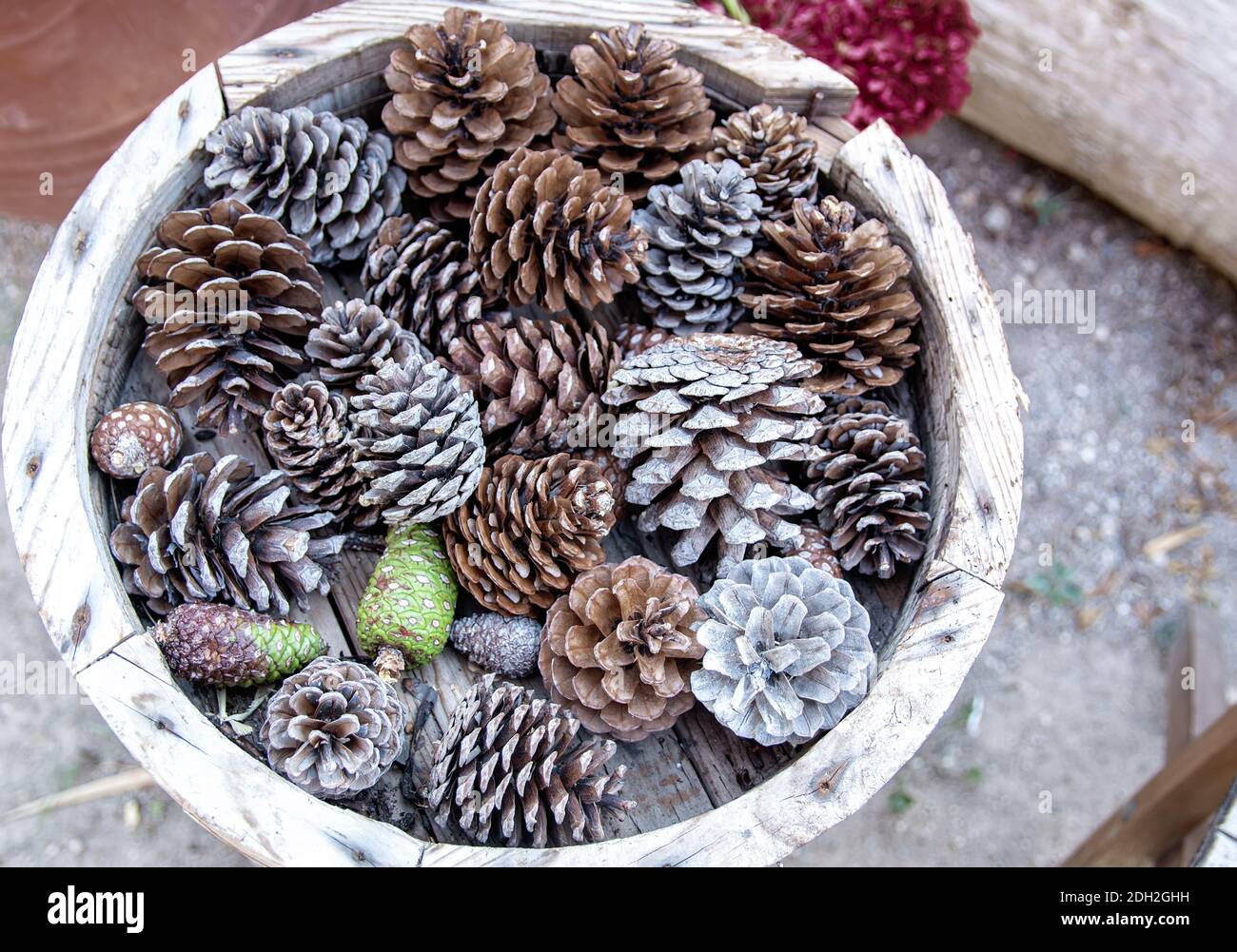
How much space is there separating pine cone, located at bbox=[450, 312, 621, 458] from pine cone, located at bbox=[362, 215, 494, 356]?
30 mm

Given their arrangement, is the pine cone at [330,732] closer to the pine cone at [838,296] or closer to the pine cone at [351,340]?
the pine cone at [351,340]

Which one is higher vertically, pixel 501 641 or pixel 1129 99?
pixel 1129 99

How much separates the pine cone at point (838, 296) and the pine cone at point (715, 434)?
70 mm

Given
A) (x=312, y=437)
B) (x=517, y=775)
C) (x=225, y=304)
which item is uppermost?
(x=225, y=304)

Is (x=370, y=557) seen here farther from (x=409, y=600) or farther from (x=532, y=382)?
(x=532, y=382)

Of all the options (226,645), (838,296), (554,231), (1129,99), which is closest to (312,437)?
(226,645)

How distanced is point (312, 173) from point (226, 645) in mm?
Answer: 523

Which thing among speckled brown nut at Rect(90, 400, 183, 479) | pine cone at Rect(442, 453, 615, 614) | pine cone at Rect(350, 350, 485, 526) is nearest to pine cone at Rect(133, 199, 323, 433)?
speckled brown nut at Rect(90, 400, 183, 479)

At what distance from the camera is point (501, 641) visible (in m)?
1.04

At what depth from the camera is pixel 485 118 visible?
1115mm

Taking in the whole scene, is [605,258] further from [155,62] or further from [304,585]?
[155,62]

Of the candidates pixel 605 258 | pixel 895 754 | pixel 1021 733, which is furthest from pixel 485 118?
pixel 1021 733

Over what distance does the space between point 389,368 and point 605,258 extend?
26 centimetres

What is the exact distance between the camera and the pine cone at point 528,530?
100 centimetres
